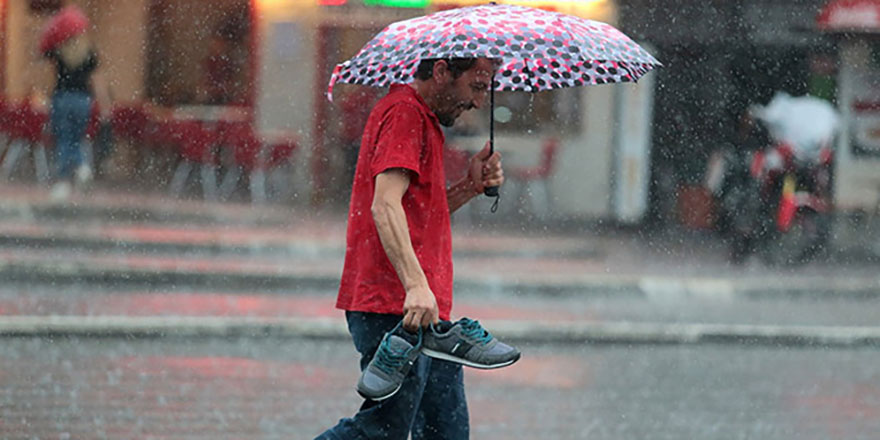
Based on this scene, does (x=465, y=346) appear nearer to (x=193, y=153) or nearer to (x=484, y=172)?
(x=484, y=172)

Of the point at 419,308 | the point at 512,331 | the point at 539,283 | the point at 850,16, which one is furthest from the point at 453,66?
the point at 850,16

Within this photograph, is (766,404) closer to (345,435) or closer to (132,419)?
(132,419)

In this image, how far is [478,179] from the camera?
4559mm

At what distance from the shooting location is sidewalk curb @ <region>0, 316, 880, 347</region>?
8781 mm

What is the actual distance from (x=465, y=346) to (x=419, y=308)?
244mm

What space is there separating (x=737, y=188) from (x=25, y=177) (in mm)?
8121

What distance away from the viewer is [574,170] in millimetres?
18234

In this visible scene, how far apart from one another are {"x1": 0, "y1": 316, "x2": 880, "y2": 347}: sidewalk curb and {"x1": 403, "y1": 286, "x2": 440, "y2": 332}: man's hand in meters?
5.05

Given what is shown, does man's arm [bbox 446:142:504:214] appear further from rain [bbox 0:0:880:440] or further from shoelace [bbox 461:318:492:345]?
shoelace [bbox 461:318:492:345]

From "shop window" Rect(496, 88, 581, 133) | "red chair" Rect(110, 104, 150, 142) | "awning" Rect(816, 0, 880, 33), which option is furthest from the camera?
"red chair" Rect(110, 104, 150, 142)

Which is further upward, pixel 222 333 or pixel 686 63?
pixel 686 63

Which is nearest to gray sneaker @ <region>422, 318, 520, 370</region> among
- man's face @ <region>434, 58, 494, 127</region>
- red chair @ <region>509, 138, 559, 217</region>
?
man's face @ <region>434, 58, 494, 127</region>

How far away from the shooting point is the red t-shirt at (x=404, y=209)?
4078 mm

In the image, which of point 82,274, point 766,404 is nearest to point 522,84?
point 766,404
